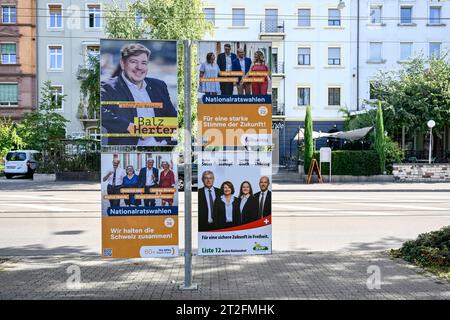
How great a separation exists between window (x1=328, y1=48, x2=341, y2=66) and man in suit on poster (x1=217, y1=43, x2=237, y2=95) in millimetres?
34187

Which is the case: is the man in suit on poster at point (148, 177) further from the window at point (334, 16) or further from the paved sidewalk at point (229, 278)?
the window at point (334, 16)

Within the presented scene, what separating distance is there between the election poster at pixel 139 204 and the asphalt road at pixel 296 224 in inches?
104

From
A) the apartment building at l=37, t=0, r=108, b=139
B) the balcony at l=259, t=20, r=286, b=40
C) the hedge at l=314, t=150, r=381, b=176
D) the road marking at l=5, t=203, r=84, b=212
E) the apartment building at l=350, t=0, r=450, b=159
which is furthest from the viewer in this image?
the apartment building at l=37, t=0, r=108, b=139

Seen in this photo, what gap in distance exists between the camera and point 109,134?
5.27 meters

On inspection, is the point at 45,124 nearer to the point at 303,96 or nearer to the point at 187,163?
the point at 303,96

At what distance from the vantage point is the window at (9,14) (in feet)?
124

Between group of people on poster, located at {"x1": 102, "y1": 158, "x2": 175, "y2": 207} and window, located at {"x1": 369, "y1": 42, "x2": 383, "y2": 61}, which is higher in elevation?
window, located at {"x1": 369, "y1": 42, "x2": 383, "y2": 61}

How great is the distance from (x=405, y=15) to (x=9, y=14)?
3265 cm

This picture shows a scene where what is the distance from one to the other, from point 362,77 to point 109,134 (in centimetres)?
3546

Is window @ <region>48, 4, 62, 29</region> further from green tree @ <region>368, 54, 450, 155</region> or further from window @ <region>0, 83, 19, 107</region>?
green tree @ <region>368, 54, 450, 155</region>

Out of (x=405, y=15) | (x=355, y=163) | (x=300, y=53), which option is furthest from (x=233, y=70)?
(x=405, y=15)

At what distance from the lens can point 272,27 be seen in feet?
124

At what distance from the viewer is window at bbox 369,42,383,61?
37625mm

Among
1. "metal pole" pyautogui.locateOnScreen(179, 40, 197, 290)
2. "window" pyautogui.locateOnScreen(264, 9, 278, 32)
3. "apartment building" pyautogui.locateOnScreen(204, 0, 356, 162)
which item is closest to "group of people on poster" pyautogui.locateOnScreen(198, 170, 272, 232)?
"metal pole" pyautogui.locateOnScreen(179, 40, 197, 290)
